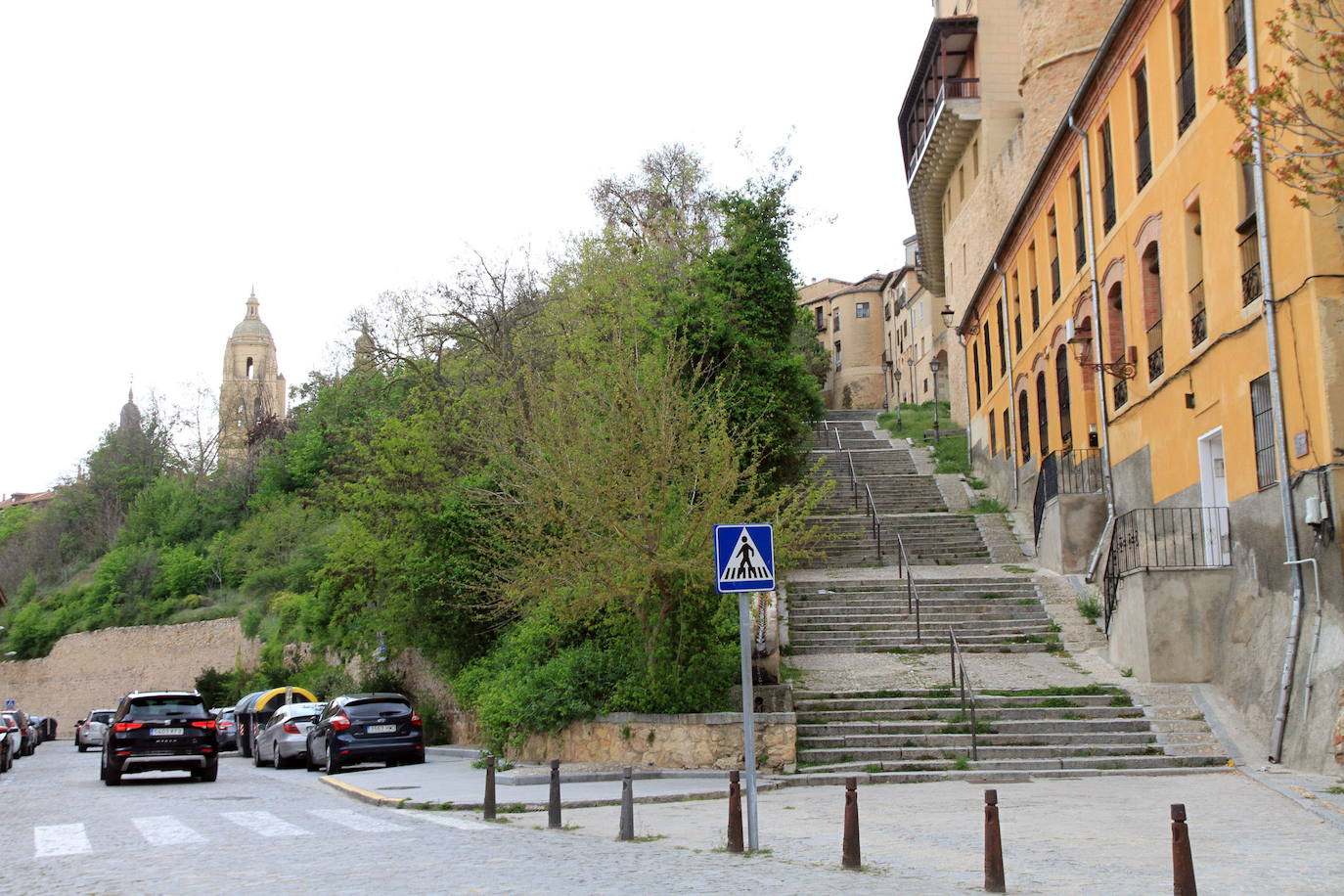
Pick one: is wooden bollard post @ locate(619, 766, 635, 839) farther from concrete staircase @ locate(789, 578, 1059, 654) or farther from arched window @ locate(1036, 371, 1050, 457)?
arched window @ locate(1036, 371, 1050, 457)

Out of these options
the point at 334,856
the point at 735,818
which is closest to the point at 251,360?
the point at 334,856

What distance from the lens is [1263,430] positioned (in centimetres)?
1585

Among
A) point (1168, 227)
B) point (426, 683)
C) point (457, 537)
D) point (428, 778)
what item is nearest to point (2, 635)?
point (426, 683)

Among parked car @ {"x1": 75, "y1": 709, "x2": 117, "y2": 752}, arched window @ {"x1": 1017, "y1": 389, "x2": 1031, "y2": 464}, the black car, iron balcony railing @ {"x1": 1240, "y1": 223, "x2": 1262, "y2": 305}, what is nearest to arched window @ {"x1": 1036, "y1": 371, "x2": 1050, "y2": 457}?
arched window @ {"x1": 1017, "y1": 389, "x2": 1031, "y2": 464}

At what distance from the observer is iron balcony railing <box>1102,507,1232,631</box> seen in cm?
1803

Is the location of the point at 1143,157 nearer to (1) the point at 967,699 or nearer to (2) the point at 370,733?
(1) the point at 967,699

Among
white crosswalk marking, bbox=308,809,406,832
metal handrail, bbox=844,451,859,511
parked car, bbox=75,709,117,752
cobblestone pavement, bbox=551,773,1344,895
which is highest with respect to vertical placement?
metal handrail, bbox=844,451,859,511

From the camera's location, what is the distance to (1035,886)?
26.3 feet

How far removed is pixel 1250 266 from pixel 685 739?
9.66 m

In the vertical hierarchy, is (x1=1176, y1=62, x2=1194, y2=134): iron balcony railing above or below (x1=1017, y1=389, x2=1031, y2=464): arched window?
above

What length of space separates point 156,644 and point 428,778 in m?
50.4

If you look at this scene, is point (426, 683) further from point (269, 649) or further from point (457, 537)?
point (269, 649)

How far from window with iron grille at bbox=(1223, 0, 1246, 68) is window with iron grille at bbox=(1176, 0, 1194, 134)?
1.54 meters

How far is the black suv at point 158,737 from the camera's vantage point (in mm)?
20719
